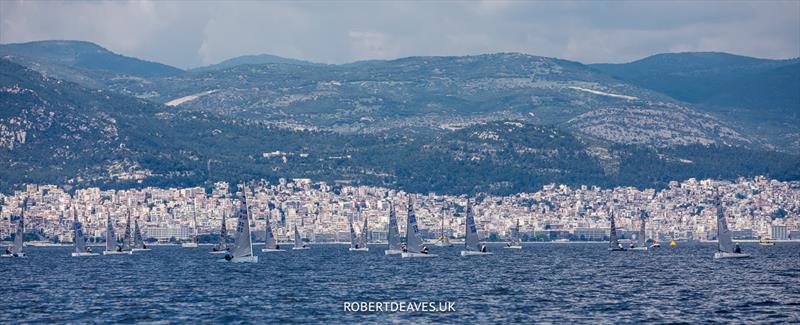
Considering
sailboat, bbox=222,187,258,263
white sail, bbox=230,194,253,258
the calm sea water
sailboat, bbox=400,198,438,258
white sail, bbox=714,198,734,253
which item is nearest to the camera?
the calm sea water

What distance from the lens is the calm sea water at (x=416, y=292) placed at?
9088 cm

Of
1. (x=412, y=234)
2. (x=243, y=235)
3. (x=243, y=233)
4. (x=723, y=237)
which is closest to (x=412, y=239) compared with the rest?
(x=412, y=234)

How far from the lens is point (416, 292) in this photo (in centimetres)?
11269

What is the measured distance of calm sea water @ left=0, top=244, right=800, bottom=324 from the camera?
3578 inches

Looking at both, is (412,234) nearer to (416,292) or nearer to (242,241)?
(242,241)

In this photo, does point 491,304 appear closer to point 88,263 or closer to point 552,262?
point 552,262

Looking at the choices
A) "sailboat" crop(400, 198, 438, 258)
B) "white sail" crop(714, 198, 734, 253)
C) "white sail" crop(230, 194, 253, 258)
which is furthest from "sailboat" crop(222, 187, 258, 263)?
"white sail" crop(714, 198, 734, 253)

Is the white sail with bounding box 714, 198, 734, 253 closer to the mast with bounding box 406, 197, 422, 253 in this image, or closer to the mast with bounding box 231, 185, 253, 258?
the mast with bounding box 406, 197, 422, 253

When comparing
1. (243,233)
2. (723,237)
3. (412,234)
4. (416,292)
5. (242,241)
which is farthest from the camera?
(412,234)

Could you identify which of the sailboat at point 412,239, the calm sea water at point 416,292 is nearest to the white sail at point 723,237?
the calm sea water at point 416,292

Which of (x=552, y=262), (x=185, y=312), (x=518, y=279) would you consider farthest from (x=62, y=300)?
(x=552, y=262)

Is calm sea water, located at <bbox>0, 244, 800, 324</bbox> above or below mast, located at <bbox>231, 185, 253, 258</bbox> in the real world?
below

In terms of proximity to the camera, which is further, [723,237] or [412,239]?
[412,239]

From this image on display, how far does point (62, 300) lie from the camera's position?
357 feet
